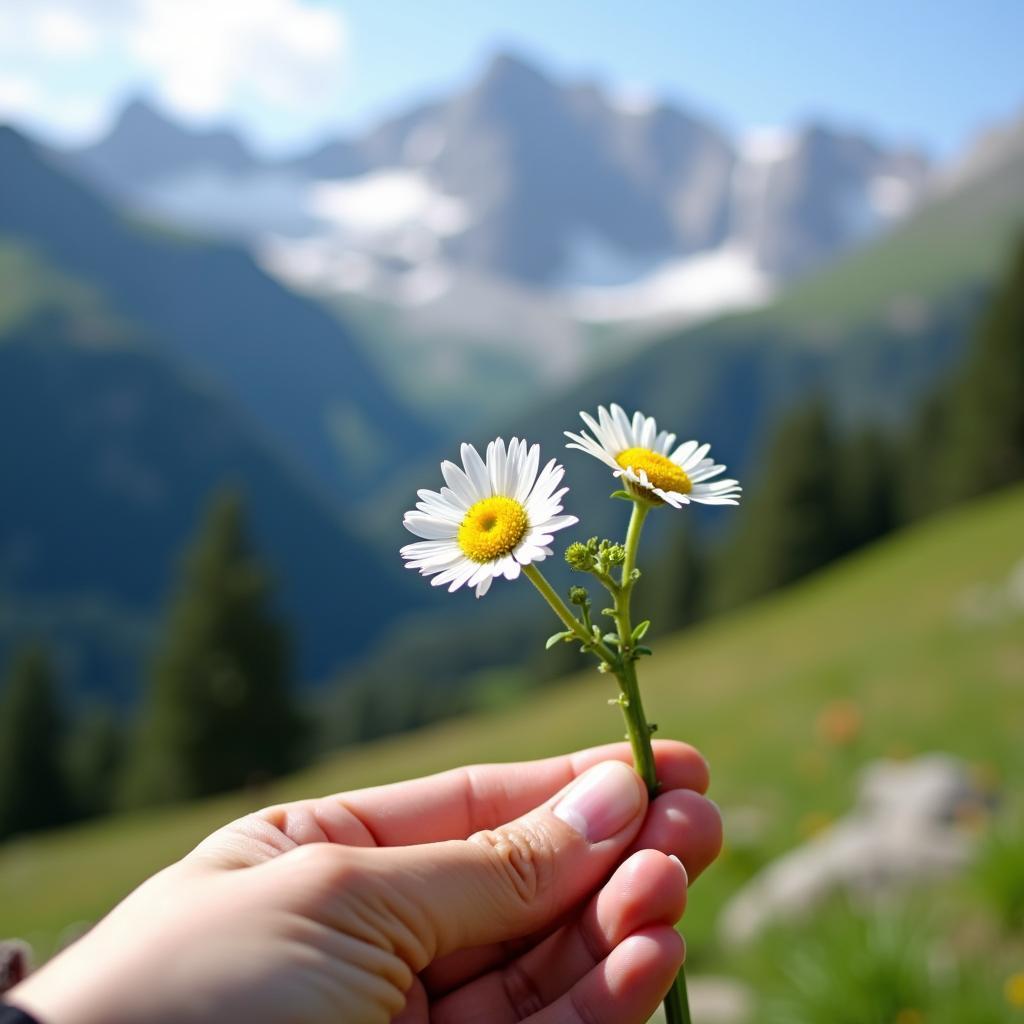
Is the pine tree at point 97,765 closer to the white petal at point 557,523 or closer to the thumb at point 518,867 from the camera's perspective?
the thumb at point 518,867

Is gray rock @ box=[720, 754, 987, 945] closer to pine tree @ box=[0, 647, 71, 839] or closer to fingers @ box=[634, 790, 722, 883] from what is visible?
fingers @ box=[634, 790, 722, 883]

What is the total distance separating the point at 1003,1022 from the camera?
17.6 ft

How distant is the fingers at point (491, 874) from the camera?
2.32 meters

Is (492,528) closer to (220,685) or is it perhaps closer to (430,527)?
(430,527)

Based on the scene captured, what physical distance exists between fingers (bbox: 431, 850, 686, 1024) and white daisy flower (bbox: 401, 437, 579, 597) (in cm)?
94

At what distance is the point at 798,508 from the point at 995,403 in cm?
1010

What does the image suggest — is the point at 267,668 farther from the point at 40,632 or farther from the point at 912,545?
the point at 40,632

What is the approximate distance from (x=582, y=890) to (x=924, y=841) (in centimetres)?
705

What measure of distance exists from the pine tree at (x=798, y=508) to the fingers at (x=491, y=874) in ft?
158

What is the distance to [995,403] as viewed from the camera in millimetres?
47281

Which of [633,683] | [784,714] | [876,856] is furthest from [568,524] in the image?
[784,714]

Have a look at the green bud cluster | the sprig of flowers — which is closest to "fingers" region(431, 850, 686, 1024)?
the sprig of flowers

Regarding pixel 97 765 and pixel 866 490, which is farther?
pixel 866 490

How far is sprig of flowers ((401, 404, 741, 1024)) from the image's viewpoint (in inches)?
83.1
